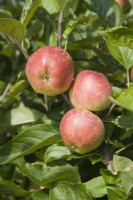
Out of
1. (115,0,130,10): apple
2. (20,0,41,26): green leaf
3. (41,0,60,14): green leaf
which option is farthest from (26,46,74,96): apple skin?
(115,0,130,10): apple

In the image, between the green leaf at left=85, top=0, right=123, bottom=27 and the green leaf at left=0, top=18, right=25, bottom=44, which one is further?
the green leaf at left=85, top=0, right=123, bottom=27

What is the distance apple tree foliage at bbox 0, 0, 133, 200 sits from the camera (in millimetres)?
1329

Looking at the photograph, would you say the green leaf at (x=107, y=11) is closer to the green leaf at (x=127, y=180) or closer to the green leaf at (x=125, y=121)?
the green leaf at (x=125, y=121)

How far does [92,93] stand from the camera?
4.44ft

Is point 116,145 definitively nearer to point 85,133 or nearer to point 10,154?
point 85,133

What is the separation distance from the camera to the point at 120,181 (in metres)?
1.34

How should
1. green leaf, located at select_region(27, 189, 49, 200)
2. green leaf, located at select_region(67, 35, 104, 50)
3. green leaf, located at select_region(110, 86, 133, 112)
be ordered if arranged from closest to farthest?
1. green leaf, located at select_region(110, 86, 133, 112)
2. green leaf, located at select_region(27, 189, 49, 200)
3. green leaf, located at select_region(67, 35, 104, 50)

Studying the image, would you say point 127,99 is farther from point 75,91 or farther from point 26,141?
point 26,141

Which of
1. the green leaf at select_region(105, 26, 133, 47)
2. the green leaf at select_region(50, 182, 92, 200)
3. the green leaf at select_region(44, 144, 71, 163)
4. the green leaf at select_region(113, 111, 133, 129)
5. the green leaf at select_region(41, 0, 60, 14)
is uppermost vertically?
the green leaf at select_region(105, 26, 133, 47)

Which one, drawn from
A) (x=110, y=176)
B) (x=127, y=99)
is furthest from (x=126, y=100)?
(x=110, y=176)

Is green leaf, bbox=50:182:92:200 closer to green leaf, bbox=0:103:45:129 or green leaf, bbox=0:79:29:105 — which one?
green leaf, bbox=0:79:29:105

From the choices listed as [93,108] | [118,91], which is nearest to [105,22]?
[118,91]

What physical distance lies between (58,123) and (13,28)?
1.21 ft

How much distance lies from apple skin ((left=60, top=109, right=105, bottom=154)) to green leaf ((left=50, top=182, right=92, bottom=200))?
103 mm
